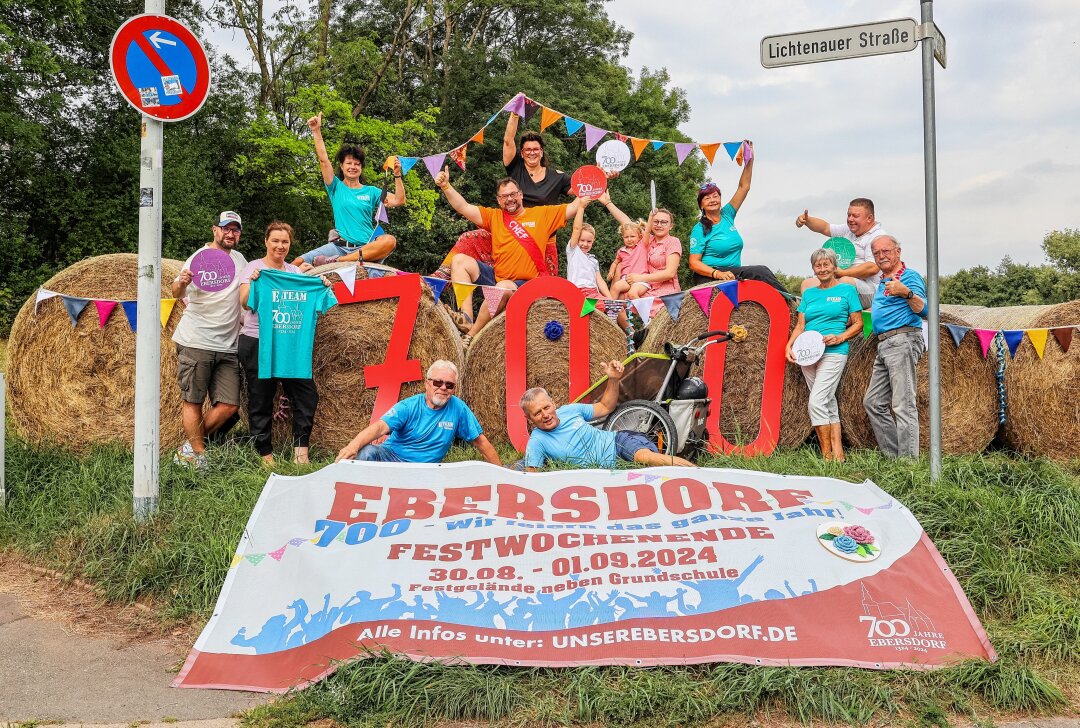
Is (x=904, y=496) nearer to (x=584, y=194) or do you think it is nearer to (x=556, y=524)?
(x=556, y=524)

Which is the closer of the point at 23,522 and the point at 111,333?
the point at 23,522

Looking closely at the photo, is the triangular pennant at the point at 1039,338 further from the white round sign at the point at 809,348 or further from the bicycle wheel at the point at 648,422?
the bicycle wheel at the point at 648,422

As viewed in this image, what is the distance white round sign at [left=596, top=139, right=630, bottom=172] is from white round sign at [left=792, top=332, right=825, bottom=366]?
323cm

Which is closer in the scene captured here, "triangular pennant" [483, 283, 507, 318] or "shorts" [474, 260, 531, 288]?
"triangular pennant" [483, 283, 507, 318]

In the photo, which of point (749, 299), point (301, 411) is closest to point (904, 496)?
point (749, 299)

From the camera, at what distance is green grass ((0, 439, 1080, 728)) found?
3361 mm

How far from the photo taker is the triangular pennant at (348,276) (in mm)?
7059

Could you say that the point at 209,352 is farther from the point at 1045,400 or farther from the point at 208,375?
the point at 1045,400

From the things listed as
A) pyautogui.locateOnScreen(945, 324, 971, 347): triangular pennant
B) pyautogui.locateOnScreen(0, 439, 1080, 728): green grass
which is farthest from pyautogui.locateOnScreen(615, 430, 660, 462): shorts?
pyautogui.locateOnScreen(945, 324, 971, 347): triangular pennant

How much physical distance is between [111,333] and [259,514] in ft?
10.8

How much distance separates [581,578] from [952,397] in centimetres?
450

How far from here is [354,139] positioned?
75.8ft

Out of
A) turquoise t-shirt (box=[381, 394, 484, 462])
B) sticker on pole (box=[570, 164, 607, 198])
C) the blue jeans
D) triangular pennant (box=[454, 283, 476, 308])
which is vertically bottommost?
the blue jeans

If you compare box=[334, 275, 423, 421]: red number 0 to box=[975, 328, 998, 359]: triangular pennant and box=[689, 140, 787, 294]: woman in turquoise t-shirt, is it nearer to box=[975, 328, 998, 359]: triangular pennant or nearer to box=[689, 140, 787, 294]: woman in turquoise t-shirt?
box=[689, 140, 787, 294]: woman in turquoise t-shirt
